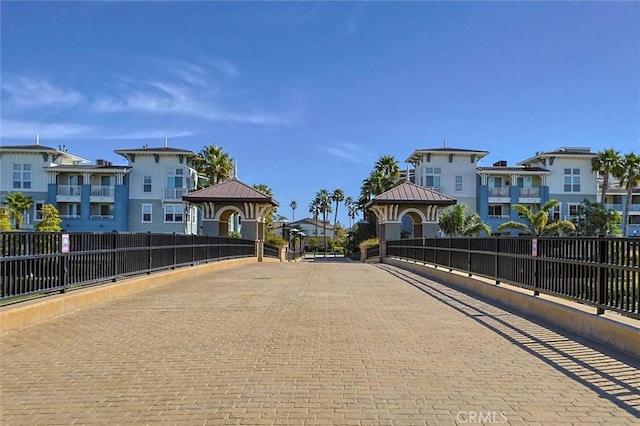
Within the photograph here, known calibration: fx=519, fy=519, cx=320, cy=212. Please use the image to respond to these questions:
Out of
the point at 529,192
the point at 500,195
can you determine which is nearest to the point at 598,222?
the point at 529,192

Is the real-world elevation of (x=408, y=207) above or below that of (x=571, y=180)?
below

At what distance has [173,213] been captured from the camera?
5072 centimetres

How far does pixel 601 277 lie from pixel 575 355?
163 centimetres

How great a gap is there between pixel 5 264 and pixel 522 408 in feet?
24.2

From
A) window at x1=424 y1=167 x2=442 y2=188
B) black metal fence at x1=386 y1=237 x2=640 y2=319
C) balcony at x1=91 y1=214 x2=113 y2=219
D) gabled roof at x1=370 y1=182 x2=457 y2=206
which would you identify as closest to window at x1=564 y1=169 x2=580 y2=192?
window at x1=424 y1=167 x2=442 y2=188

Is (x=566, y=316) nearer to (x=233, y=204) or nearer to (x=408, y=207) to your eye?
(x=408, y=207)

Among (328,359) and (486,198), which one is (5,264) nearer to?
(328,359)

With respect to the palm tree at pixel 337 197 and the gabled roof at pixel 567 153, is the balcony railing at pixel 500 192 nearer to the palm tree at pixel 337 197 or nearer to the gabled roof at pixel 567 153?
the gabled roof at pixel 567 153

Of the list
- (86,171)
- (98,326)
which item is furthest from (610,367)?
(86,171)

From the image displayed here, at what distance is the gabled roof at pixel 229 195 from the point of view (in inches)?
1337

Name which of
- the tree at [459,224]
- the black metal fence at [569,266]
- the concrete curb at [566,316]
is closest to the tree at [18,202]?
the tree at [459,224]

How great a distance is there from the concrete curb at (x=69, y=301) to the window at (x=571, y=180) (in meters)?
47.0

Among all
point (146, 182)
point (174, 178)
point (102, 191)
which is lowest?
point (102, 191)

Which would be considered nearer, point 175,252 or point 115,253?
point 115,253
